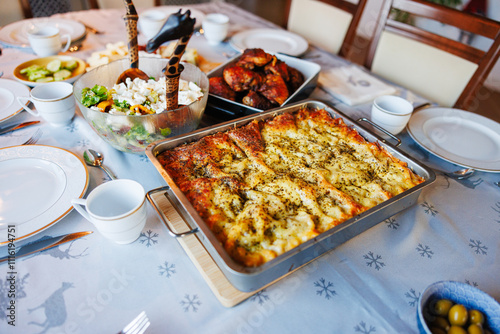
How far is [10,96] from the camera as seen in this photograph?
1.62 meters

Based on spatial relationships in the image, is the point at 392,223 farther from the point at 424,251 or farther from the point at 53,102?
the point at 53,102

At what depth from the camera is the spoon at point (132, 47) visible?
1336mm

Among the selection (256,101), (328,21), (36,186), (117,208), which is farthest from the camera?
(328,21)

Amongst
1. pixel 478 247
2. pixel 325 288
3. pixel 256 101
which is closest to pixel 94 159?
pixel 256 101

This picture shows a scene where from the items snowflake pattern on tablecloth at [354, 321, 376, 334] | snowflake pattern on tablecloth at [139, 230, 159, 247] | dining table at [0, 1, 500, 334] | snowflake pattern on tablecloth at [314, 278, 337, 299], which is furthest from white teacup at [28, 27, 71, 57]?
snowflake pattern on tablecloth at [354, 321, 376, 334]

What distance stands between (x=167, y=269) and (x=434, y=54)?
2.24 meters

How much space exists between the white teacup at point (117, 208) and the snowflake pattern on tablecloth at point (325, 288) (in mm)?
604

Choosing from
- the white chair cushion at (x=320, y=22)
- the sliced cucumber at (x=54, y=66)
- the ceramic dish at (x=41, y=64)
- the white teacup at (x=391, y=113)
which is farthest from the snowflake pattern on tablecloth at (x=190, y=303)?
the white chair cushion at (x=320, y=22)

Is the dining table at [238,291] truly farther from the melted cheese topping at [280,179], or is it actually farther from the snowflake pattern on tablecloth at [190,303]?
the melted cheese topping at [280,179]

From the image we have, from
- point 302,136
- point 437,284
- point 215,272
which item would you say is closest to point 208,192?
point 215,272

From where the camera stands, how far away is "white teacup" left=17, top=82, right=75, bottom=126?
4.61 feet

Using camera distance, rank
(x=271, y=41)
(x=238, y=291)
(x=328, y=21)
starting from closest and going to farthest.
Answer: (x=238, y=291)
(x=271, y=41)
(x=328, y=21)

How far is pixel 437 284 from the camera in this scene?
2.87ft

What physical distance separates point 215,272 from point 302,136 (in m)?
0.74
